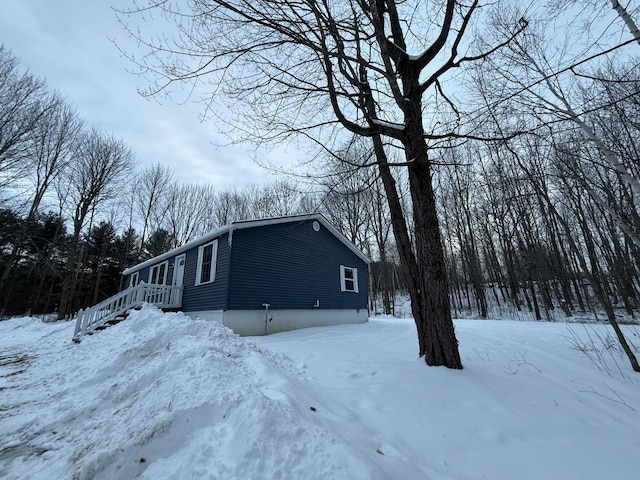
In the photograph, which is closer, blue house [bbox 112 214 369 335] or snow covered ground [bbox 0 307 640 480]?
snow covered ground [bbox 0 307 640 480]

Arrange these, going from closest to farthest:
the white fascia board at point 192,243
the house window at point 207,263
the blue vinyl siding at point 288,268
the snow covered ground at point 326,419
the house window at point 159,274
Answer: the snow covered ground at point 326,419, the blue vinyl siding at point 288,268, the white fascia board at point 192,243, the house window at point 207,263, the house window at point 159,274

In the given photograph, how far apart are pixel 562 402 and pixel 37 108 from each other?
23.2m

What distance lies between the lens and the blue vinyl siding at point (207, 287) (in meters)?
9.30

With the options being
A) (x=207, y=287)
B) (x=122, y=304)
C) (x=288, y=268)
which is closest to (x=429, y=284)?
(x=288, y=268)

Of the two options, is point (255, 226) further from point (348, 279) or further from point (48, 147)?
point (48, 147)

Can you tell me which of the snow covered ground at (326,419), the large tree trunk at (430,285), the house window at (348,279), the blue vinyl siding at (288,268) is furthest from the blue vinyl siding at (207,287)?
the large tree trunk at (430,285)

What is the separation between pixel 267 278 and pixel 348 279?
5030 millimetres

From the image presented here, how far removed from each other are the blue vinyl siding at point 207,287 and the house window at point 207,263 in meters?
0.18

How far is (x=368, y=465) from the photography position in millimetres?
1777

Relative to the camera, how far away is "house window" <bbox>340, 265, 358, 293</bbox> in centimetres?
1336

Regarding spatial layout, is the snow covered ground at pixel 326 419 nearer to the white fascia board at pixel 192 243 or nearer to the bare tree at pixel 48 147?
the white fascia board at pixel 192 243

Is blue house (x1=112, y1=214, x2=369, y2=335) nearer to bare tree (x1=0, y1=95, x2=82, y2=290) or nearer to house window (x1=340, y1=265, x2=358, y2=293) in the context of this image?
house window (x1=340, y1=265, x2=358, y2=293)

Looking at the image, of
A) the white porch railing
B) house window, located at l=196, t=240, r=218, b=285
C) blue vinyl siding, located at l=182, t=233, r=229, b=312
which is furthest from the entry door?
house window, located at l=196, t=240, r=218, b=285

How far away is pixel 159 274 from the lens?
14859 mm
